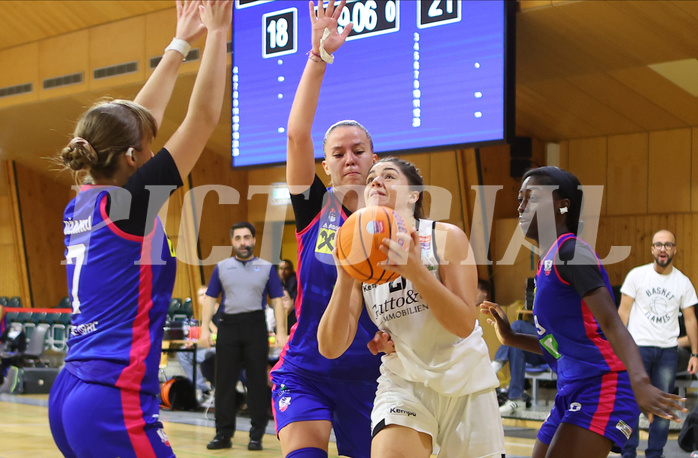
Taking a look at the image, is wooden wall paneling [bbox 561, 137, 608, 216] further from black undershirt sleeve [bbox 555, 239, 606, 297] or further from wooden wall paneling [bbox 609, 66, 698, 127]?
black undershirt sleeve [bbox 555, 239, 606, 297]

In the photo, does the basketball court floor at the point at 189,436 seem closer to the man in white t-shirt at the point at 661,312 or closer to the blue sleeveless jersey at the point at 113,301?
the man in white t-shirt at the point at 661,312

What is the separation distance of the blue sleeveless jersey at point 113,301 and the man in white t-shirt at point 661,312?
5928 mm

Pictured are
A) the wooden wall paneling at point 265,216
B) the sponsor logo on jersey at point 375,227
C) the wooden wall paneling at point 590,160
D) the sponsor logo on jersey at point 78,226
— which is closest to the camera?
the sponsor logo on jersey at point 78,226

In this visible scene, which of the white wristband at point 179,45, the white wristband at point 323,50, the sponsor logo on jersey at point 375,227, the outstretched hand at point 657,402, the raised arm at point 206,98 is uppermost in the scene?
the white wristband at point 323,50

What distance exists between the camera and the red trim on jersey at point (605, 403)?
321 centimetres

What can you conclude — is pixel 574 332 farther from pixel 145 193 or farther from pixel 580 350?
pixel 145 193

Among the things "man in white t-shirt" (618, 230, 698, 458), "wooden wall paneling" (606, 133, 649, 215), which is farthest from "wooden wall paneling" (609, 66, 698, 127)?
"man in white t-shirt" (618, 230, 698, 458)

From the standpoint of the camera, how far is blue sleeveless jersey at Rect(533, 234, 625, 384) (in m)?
3.32

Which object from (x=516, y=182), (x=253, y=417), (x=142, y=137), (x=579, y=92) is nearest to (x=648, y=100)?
(x=579, y=92)

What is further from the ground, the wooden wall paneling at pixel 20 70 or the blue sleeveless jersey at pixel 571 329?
the wooden wall paneling at pixel 20 70

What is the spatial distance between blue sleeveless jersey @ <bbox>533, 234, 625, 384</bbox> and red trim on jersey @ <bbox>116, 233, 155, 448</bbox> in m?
1.78

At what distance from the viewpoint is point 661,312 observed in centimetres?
737

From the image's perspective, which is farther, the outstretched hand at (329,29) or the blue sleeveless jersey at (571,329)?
the blue sleeveless jersey at (571,329)

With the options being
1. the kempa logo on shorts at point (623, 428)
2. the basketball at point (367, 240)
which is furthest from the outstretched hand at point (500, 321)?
the basketball at point (367, 240)
